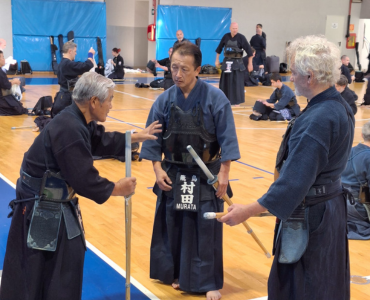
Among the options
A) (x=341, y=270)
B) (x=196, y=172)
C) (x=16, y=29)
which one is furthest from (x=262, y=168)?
(x=16, y=29)

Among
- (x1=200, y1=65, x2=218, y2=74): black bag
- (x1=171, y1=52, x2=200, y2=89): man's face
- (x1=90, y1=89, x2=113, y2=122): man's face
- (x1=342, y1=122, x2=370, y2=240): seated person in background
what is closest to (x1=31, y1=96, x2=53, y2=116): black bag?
(x1=342, y1=122, x2=370, y2=240): seated person in background

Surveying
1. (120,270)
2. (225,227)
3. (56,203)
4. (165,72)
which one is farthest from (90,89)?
(165,72)

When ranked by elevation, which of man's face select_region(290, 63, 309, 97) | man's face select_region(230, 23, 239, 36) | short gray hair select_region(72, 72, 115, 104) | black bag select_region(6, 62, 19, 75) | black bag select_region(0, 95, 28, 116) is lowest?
black bag select_region(0, 95, 28, 116)

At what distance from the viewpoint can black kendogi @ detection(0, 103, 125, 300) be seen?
2.66 metres

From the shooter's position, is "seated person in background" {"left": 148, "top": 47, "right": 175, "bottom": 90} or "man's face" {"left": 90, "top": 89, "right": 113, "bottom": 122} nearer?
"man's face" {"left": 90, "top": 89, "right": 113, "bottom": 122}

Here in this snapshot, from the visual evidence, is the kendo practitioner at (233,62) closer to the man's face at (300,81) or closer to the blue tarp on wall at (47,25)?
the blue tarp on wall at (47,25)

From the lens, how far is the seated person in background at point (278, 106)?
10828 millimetres

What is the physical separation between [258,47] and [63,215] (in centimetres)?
1776

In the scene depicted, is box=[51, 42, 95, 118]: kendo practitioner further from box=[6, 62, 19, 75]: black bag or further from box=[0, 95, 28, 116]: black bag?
box=[6, 62, 19, 75]: black bag

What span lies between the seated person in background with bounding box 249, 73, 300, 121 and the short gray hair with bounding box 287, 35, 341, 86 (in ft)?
26.4

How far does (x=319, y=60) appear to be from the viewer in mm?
2373

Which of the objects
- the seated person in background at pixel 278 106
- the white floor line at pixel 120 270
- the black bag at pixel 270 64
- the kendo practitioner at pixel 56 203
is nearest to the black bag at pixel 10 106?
the seated person in background at pixel 278 106

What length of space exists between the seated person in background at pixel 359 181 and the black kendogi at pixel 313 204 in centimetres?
238

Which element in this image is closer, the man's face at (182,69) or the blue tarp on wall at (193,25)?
the man's face at (182,69)
